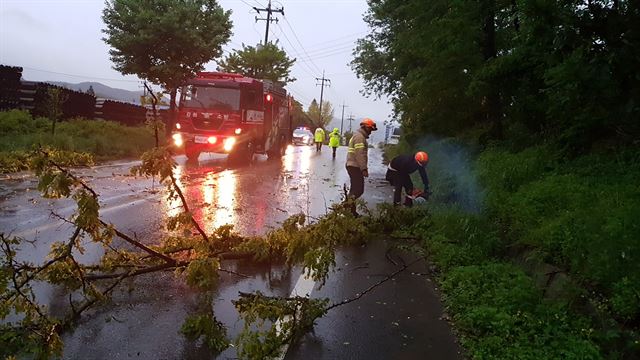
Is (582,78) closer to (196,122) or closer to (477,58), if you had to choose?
(477,58)

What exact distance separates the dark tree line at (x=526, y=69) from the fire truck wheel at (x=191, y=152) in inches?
287

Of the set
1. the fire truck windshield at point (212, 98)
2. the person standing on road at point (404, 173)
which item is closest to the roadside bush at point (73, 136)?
the fire truck windshield at point (212, 98)

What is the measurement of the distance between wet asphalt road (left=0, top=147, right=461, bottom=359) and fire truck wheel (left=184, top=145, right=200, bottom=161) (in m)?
6.61

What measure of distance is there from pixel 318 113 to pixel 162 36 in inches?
2708

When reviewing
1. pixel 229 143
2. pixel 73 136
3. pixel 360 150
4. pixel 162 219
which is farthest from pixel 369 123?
pixel 73 136

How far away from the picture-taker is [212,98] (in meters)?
16.5

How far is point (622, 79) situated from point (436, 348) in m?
4.95

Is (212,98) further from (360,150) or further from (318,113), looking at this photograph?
(318,113)

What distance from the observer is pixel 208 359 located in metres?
3.69

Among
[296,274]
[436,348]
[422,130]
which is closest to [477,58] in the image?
[422,130]

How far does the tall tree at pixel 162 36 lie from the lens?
21578mm

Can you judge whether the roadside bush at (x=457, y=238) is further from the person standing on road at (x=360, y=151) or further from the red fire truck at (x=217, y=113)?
the red fire truck at (x=217, y=113)

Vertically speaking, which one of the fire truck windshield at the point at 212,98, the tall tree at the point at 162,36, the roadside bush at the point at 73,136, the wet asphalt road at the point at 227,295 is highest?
the tall tree at the point at 162,36

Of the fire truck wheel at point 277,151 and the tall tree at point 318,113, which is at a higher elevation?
the tall tree at point 318,113
